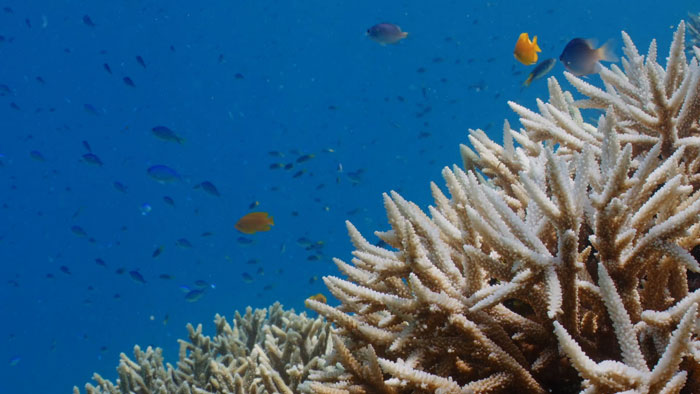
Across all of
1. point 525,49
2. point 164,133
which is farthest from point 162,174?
point 525,49

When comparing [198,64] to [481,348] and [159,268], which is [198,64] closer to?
[159,268]

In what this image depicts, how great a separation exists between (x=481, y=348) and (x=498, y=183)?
3.97 feet

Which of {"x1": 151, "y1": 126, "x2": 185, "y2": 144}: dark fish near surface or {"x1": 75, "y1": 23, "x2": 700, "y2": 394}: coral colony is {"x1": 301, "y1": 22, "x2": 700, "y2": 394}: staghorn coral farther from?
{"x1": 151, "y1": 126, "x2": 185, "y2": 144}: dark fish near surface

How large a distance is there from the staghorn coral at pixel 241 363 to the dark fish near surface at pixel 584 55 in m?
4.70

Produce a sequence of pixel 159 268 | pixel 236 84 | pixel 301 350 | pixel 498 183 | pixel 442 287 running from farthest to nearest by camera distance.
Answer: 1. pixel 236 84
2. pixel 159 268
3. pixel 301 350
4. pixel 498 183
5. pixel 442 287

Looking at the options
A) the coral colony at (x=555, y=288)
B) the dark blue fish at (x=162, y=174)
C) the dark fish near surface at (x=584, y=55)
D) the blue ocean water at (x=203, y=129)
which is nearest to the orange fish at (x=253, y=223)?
the dark blue fish at (x=162, y=174)

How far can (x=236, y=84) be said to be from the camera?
73500 mm

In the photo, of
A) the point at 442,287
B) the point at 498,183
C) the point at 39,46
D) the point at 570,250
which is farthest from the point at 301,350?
the point at 39,46

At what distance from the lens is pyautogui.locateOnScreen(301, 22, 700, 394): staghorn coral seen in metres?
1.31

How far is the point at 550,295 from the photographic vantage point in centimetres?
131

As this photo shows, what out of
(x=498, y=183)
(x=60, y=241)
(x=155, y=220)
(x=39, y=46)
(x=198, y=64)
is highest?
(x=39, y=46)

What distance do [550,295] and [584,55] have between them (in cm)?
571

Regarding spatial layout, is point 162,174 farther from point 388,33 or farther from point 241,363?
point 241,363

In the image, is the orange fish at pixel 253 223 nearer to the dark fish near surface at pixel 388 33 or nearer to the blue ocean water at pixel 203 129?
the dark fish near surface at pixel 388 33
